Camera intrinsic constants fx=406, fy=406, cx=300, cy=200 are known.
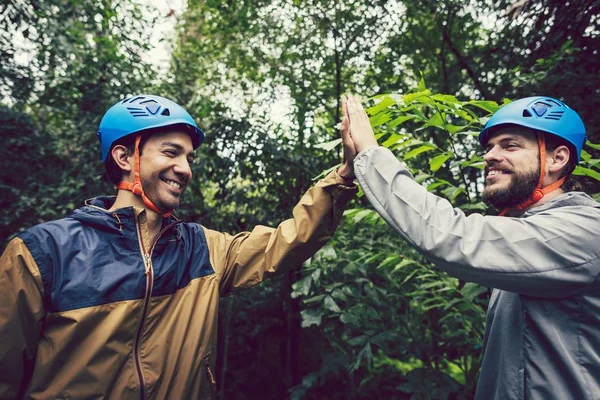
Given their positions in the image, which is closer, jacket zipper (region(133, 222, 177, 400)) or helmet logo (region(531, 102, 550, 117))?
jacket zipper (region(133, 222, 177, 400))

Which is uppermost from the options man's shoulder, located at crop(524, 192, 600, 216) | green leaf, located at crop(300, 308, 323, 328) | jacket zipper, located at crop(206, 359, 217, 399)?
man's shoulder, located at crop(524, 192, 600, 216)

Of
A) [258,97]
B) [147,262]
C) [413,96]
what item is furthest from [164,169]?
[258,97]

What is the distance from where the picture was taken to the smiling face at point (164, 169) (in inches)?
87.2

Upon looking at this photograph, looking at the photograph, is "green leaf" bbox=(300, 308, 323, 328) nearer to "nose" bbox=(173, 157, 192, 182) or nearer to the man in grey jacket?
the man in grey jacket

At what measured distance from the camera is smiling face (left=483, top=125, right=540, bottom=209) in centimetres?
201

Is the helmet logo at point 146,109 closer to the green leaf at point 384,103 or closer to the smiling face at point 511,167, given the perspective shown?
the green leaf at point 384,103

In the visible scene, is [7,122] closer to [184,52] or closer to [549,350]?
[184,52]


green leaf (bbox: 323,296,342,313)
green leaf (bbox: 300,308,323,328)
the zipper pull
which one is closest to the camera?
the zipper pull

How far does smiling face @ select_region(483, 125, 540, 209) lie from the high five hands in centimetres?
72

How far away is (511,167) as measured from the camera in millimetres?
2045

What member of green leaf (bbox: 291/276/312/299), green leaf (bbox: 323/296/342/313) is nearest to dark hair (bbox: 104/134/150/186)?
green leaf (bbox: 291/276/312/299)

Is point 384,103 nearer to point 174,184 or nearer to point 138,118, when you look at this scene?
point 174,184

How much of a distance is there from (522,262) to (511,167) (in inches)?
27.1

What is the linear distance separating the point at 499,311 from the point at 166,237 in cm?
173
